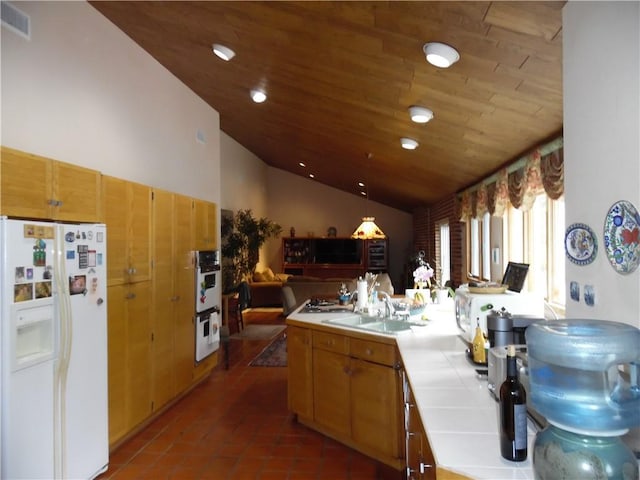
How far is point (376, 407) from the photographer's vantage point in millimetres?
2613

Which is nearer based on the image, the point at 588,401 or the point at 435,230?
the point at 588,401

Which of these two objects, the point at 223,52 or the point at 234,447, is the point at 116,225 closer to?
the point at 223,52

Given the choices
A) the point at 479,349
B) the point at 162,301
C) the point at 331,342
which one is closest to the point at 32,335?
the point at 162,301

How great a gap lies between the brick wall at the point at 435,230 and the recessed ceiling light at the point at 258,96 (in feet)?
11.8

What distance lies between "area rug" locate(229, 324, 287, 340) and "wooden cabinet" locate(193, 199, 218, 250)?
220 centimetres

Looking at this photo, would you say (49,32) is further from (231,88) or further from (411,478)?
(411,478)

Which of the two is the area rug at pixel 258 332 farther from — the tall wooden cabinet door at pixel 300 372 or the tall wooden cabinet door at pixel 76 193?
the tall wooden cabinet door at pixel 76 193

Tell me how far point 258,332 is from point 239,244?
1643mm

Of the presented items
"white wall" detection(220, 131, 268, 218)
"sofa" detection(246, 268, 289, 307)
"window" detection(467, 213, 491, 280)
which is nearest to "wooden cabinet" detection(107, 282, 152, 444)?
"window" detection(467, 213, 491, 280)

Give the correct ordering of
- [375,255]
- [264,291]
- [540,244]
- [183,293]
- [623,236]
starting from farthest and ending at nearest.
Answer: [375,255]
[264,291]
[540,244]
[183,293]
[623,236]

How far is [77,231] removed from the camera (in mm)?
2369

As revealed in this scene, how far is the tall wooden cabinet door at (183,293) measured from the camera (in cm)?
375

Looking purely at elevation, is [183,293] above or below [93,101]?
below

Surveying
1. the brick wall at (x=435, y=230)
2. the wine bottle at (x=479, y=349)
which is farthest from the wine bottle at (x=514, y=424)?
the brick wall at (x=435, y=230)
